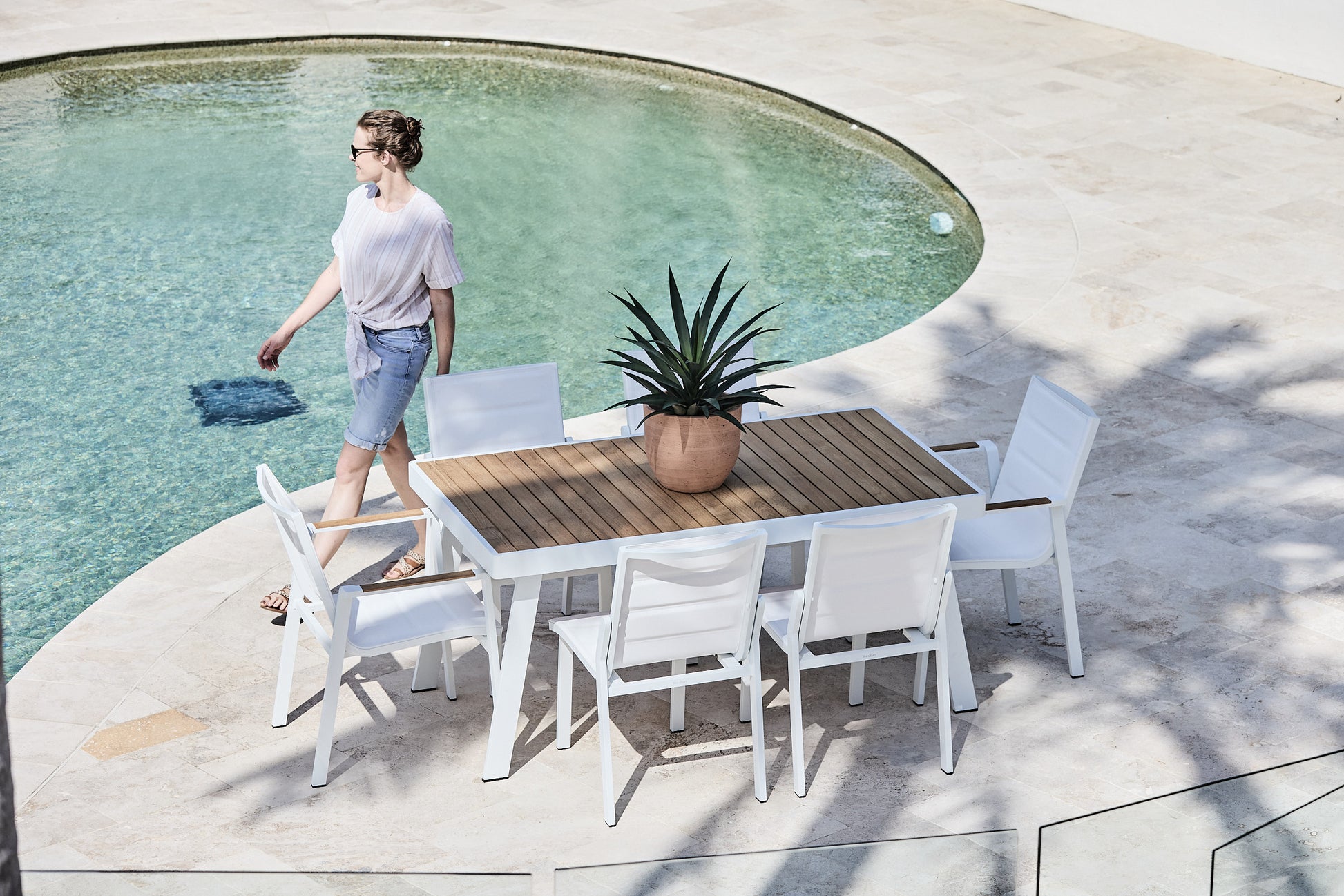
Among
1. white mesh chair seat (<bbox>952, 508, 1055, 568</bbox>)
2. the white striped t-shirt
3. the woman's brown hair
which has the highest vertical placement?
the woman's brown hair

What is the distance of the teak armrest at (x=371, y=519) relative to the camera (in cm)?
523

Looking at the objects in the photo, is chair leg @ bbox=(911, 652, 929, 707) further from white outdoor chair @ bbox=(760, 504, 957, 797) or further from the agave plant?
the agave plant

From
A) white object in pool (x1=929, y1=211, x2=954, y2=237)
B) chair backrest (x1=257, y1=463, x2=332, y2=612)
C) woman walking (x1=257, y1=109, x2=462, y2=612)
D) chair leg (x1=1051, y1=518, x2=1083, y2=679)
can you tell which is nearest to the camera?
chair backrest (x1=257, y1=463, x2=332, y2=612)

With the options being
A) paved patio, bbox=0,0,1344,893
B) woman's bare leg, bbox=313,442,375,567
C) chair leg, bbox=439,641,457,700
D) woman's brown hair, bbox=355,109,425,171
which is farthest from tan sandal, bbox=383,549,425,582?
woman's brown hair, bbox=355,109,425,171

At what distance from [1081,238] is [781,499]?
5.55 m

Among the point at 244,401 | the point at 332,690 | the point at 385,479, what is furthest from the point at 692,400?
the point at 244,401

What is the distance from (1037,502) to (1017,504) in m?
0.07

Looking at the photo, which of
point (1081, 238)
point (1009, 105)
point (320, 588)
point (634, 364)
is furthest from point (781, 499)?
point (1009, 105)

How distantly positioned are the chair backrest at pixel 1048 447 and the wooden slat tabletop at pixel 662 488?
1.36ft

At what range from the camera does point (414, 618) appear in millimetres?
4883

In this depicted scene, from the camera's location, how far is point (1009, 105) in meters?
12.6

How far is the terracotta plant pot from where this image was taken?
4938 millimetres

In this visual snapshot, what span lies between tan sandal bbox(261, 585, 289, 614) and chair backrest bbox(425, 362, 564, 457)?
31.5 inches

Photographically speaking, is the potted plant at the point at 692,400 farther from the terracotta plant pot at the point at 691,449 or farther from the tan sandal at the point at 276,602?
the tan sandal at the point at 276,602
